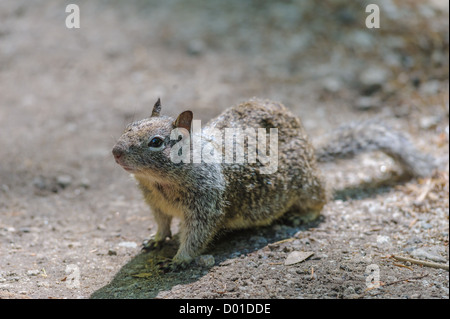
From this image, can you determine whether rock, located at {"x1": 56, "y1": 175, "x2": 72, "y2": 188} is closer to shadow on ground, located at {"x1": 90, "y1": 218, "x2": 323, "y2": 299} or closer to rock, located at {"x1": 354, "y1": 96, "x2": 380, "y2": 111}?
shadow on ground, located at {"x1": 90, "y1": 218, "x2": 323, "y2": 299}

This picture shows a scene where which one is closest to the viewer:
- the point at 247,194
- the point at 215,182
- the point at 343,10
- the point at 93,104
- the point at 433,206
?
the point at 215,182

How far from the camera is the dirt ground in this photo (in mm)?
3887

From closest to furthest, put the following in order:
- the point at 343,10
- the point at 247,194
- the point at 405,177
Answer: the point at 247,194
the point at 405,177
the point at 343,10

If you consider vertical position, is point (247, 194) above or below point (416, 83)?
below

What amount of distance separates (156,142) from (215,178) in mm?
589

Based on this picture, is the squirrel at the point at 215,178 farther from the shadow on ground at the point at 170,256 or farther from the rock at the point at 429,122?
the rock at the point at 429,122

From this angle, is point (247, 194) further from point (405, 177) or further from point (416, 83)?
point (416, 83)

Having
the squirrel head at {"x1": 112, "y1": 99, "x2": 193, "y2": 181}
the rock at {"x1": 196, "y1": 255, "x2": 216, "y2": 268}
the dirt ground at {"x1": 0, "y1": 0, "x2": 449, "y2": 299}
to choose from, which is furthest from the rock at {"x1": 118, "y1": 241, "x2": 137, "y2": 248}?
the squirrel head at {"x1": 112, "y1": 99, "x2": 193, "y2": 181}

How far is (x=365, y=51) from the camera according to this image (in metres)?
7.99

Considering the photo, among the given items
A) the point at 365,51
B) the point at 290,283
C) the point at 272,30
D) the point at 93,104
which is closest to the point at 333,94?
the point at 365,51

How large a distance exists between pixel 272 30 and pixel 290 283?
5.61 metres

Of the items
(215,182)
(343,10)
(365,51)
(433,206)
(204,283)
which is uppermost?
(343,10)

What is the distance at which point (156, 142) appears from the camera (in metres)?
3.85

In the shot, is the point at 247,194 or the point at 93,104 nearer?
the point at 247,194
